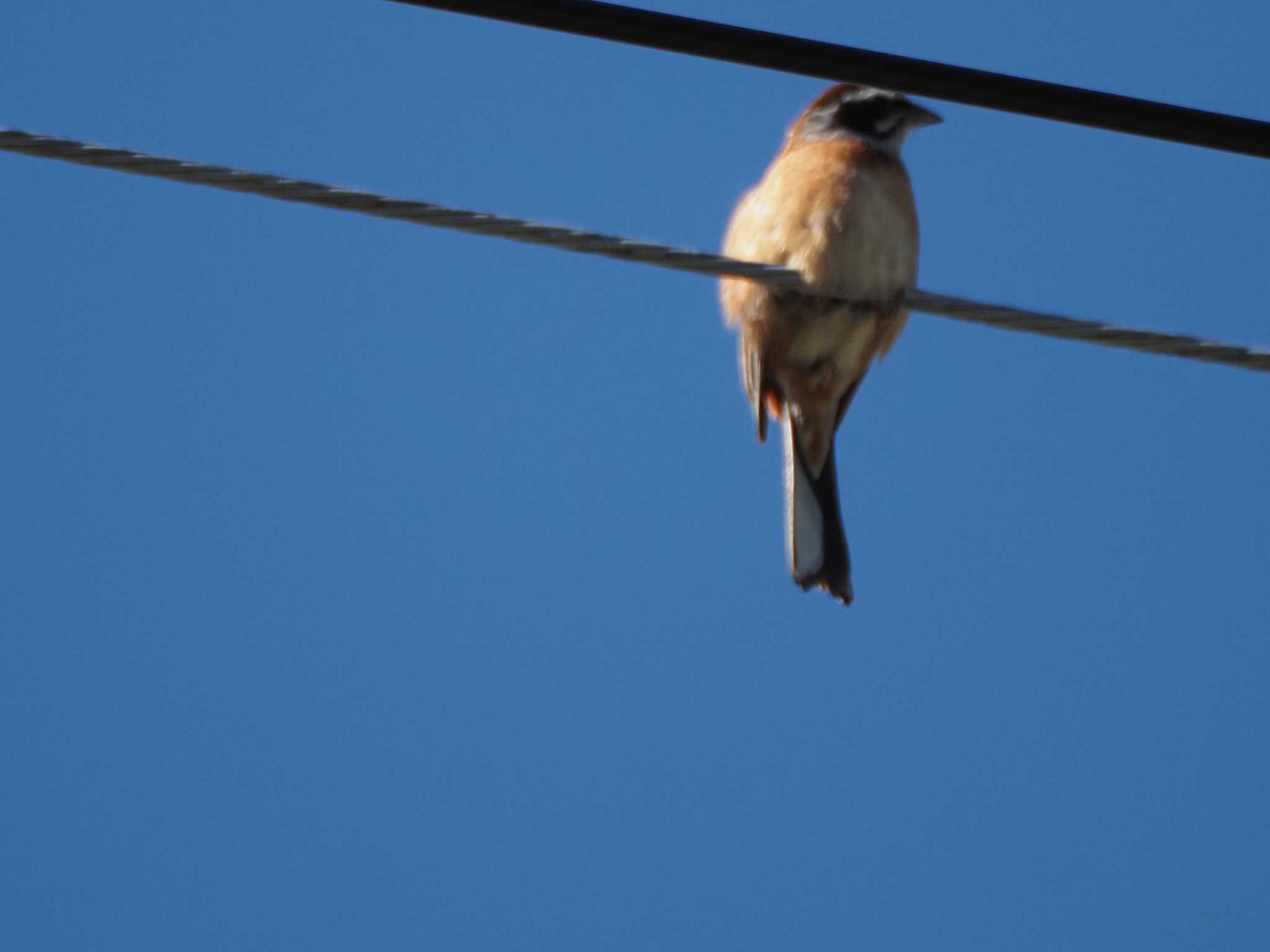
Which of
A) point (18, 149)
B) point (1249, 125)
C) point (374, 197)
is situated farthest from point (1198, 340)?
point (18, 149)

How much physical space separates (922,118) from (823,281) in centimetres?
113

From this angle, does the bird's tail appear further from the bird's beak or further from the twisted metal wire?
the twisted metal wire

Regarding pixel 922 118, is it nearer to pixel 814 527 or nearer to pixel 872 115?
pixel 872 115

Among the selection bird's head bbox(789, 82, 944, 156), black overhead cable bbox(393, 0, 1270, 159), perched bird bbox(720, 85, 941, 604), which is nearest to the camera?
black overhead cable bbox(393, 0, 1270, 159)

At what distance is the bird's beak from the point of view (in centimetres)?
571

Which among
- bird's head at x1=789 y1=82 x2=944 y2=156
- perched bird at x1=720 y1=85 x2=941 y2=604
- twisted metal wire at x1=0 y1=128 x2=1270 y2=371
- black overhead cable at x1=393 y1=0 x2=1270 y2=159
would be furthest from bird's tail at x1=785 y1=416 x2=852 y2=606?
black overhead cable at x1=393 y1=0 x2=1270 y2=159

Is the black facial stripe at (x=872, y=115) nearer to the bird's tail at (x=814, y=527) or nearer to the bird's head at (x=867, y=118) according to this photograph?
the bird's head at (x=867, y=118)

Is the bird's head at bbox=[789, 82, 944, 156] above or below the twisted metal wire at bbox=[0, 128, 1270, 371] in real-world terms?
above

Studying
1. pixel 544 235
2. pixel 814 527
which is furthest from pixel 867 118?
pixel 544 235

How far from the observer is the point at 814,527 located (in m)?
5.52

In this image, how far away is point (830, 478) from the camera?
560 cm

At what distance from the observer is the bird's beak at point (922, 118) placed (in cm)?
571

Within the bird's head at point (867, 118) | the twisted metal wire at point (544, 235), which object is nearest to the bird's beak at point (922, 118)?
the bird's head at point (867, 118)

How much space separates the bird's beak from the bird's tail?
1122mm
